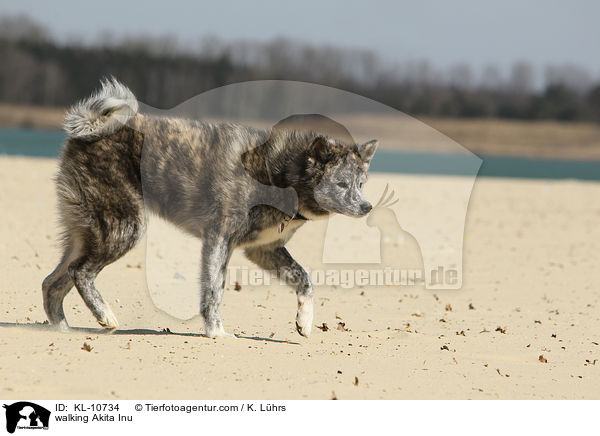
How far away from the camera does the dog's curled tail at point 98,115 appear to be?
6.41m

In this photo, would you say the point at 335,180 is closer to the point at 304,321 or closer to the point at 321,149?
the point at 321,149

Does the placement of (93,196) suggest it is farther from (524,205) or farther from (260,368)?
(524,205)

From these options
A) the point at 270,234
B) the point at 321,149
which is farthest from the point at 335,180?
the point at 270,234

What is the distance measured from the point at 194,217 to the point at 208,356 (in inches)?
52.5

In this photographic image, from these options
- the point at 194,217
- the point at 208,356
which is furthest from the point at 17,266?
the point at 208,356

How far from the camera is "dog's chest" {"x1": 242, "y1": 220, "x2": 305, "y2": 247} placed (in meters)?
6.58

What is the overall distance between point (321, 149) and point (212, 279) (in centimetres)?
152

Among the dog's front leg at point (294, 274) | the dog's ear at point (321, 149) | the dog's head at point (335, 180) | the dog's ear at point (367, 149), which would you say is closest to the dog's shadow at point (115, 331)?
the dog's front leg at point (294, 274)

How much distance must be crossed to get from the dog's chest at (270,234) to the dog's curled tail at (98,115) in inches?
60.9

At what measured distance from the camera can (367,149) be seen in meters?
6.80

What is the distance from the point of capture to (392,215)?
1555cm
